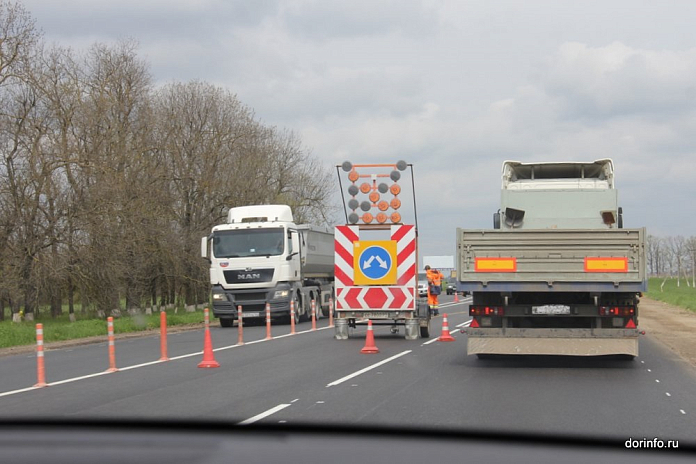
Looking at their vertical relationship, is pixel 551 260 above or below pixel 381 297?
above

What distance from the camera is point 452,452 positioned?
448 cm

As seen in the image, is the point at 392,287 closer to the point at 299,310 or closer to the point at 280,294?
the point at 280,294

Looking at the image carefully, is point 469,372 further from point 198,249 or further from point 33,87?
point 198,249

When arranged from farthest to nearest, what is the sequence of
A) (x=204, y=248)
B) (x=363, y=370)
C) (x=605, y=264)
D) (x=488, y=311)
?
(x=204, y=248) < (x=488, y=311) < (x=363, y=370) < (x=605, y=264)

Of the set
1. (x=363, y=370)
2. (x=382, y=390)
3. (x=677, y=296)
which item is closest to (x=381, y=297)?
(x=363, y=370)

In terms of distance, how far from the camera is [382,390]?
12.3 metres

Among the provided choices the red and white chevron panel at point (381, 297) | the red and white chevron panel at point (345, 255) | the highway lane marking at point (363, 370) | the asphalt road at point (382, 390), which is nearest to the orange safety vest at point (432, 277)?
the red and white chevron panel at point (381, 297)

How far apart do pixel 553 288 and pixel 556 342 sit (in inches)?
35.2

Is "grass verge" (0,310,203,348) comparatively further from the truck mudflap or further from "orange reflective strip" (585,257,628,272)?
"orange reflective strip" (585,257,628,272)

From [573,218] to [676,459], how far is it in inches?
529

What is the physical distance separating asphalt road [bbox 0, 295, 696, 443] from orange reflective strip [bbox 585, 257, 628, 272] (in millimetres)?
1641

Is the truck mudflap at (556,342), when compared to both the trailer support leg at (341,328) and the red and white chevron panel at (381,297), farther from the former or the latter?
the trailer support leg at (341,328)

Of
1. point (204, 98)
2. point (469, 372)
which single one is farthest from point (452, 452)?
point (204, 98)

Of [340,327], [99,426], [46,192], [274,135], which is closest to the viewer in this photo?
[99,426]
